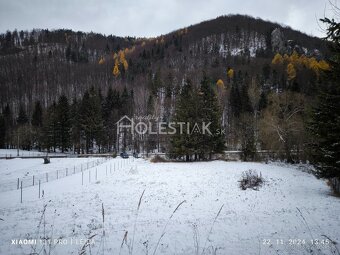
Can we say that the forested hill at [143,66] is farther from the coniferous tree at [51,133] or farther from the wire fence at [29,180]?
the wire fence at [29,180]

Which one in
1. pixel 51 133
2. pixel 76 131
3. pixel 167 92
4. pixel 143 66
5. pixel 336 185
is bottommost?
pixel 336 185

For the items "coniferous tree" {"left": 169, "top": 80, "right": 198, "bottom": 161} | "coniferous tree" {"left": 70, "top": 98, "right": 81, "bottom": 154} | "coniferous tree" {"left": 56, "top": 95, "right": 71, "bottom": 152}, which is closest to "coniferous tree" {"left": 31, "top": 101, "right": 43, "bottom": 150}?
"coniferous tree" {"left": 56, "top": 95, "right": 71, "bottom": 152}

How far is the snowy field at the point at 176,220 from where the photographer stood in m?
8.53

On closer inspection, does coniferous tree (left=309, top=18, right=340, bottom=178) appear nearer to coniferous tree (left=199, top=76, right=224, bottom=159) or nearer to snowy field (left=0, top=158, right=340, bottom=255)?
snowy field (left=0, top=158, right=340, bottom=255)

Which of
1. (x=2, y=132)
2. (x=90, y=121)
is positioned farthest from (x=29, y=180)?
(x=2, y=132)

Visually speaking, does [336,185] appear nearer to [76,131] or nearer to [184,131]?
[184,131]

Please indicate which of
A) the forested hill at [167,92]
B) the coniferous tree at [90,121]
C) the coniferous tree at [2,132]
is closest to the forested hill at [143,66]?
the forested hill at [167,92]

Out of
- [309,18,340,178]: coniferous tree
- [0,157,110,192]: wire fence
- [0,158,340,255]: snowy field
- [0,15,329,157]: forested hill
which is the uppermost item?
[0,15,329,157]: forested hill

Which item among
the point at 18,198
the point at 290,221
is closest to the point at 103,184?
the point at 18,198

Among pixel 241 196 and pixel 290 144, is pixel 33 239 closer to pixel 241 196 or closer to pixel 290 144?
pixel 241 196

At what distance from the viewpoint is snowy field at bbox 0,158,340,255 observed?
8.53 metres

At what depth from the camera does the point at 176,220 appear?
39.7ft

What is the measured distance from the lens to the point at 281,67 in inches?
4616

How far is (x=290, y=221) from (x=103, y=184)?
16.4 meters
